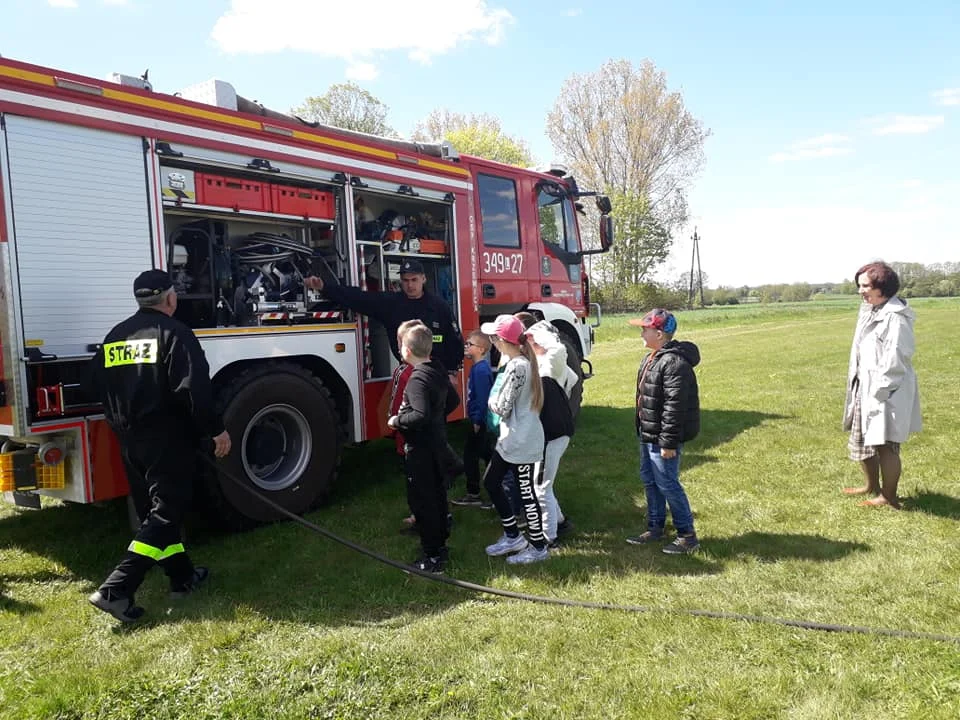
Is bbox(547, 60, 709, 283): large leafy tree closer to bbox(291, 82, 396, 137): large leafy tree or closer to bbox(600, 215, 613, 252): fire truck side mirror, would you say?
bbox(291, 82, 396, 137): large leafy tree

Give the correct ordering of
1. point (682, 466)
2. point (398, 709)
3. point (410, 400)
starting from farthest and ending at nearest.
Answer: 1. point (682, 466)
2. point (410, 400)
3. point (398, 709)

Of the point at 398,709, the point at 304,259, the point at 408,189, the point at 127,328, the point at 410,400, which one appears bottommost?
the point at 398,709

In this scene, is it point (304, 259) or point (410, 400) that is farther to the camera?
point (304, 259)

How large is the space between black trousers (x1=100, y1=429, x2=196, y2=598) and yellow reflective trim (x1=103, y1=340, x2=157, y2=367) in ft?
1.28

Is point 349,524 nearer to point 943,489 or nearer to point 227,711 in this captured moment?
point 227,711

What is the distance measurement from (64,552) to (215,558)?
3.58 ft

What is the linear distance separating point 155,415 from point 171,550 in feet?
2.41

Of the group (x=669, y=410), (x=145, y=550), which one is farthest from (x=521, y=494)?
(x=145, y=550)

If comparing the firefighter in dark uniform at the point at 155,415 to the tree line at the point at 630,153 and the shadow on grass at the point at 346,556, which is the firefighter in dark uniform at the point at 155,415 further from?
the tree line at the point at 630,153

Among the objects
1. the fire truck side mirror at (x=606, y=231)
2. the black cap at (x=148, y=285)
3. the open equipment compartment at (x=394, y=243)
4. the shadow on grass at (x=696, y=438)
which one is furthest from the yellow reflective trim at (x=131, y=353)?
the fire truck side mirror at (x=606, y=231)

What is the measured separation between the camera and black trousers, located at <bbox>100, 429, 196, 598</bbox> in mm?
3746

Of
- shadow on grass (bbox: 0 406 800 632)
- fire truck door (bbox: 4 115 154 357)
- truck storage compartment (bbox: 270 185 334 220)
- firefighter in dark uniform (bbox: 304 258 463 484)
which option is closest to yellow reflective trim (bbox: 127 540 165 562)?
shadow on grass (bbox: 0 406 800 632)

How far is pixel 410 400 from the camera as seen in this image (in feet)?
13.6

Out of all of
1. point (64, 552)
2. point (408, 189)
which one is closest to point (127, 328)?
point (64, 552)
